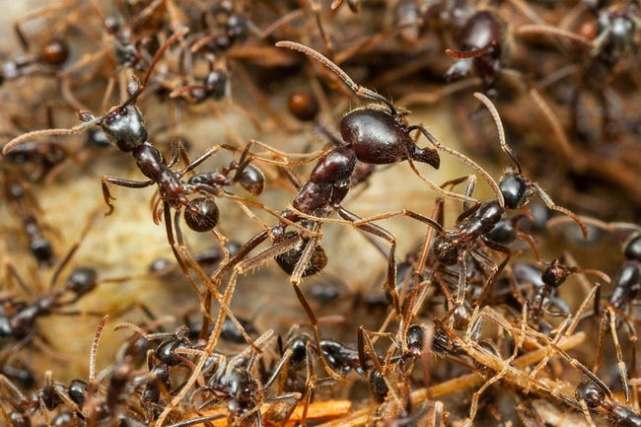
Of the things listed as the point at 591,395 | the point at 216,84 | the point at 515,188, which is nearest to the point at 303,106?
the point at 216,84

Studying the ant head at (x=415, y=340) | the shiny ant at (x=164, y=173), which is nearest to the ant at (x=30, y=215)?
the shiny ant at (x=164, y=173)

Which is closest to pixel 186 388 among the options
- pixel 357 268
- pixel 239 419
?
pixel 239 419

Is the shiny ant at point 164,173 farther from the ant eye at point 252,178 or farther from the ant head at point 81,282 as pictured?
the ant head at point 81,282

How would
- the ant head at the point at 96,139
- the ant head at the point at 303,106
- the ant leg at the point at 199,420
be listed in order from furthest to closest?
1. the ant head at the point at 303,106
2. the ant head at the point at 96,139
3. the ant leg at the point at 199,420

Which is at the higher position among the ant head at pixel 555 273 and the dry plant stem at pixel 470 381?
the ant head at pixel 555 273

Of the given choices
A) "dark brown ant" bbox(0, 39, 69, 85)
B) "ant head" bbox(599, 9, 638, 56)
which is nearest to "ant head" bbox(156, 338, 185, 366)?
"dark brown ant" bbox(0, 39, 69, 85)

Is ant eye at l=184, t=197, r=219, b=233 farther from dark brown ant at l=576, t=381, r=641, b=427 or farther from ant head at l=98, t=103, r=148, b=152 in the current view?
dark brown ant at l=576, t=381, r=641, b=427

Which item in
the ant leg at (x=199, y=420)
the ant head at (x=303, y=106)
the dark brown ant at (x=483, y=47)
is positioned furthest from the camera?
the ant head at (x=303, y=106)

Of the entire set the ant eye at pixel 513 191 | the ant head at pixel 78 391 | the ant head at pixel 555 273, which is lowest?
the ant head at pixel 555 273

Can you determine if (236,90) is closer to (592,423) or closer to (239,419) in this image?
(239,419)
